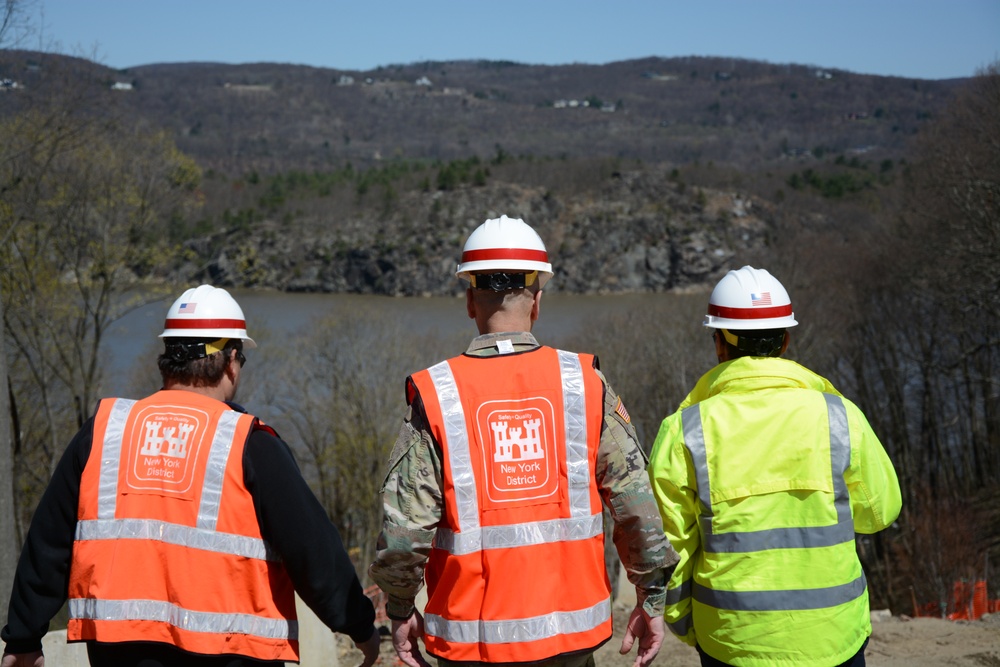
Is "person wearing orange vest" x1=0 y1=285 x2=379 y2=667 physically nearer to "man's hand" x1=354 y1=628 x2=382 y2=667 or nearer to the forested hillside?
"man's hand" x1=354 y1=628 x2=382 y2=667

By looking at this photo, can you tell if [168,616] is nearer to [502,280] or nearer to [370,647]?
[370,647]

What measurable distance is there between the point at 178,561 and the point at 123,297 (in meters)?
24.6

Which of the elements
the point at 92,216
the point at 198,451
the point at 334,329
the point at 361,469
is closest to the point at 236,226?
the point at 334,329

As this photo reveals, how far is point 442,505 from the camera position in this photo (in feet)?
9.53

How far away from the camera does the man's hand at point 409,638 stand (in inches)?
116

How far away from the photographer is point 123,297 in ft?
84.1

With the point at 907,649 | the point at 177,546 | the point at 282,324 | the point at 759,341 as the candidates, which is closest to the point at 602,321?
the point at 282,324

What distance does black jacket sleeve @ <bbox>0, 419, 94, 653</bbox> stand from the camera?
3002 mm

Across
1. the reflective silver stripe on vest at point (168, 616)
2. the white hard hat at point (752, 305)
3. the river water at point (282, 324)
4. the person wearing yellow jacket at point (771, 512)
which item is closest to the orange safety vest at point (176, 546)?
the reflective silver stripe on vest at point (168, 616)

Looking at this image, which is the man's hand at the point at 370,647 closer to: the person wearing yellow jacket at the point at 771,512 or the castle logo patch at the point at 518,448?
the castle logo patch at the point at 518,448

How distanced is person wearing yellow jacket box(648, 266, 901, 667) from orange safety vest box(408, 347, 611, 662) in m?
0.42

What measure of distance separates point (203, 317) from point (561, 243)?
104m

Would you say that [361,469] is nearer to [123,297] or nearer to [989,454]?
[123,297]

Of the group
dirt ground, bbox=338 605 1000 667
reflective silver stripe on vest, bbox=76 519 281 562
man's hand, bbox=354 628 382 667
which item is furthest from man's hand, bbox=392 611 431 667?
dirt ground, bbox=338 605 1000 667
